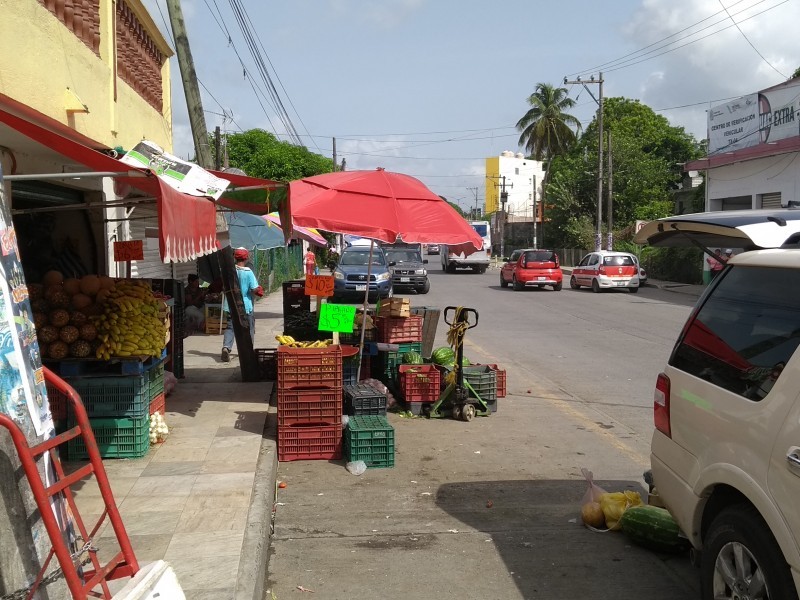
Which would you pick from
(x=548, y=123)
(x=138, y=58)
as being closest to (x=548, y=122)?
(x=548, y=123)

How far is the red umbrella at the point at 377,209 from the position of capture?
8.00 metres

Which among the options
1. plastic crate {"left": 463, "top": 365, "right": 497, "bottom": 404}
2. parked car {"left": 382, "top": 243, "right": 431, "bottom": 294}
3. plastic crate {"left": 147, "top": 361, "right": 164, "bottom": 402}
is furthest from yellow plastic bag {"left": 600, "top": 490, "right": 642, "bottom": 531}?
parked car {"left": 382, "top": 243, "right": 431, "bottom": 294}

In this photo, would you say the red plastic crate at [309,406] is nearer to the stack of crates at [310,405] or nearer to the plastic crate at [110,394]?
the stack of crates at [310,405]

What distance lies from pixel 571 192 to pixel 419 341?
41.7 m

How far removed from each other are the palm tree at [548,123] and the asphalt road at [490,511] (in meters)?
56.0

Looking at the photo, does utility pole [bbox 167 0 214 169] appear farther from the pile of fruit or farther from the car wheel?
the car wheel

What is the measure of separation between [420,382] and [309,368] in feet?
6.85

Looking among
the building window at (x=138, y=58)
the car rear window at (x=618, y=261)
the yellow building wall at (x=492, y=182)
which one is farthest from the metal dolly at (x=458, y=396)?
the yellow building wall at (x=492, y=182)

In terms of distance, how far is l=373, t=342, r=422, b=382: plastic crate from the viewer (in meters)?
9.43

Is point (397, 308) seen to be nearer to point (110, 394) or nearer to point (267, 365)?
point (267, 365)

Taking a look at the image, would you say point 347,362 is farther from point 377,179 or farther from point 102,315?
point 102,315

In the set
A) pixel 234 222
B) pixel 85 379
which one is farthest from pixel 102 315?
pixel 234 222

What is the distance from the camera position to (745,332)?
373 centimetres

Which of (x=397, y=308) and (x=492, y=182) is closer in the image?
(x=397, y=308)
